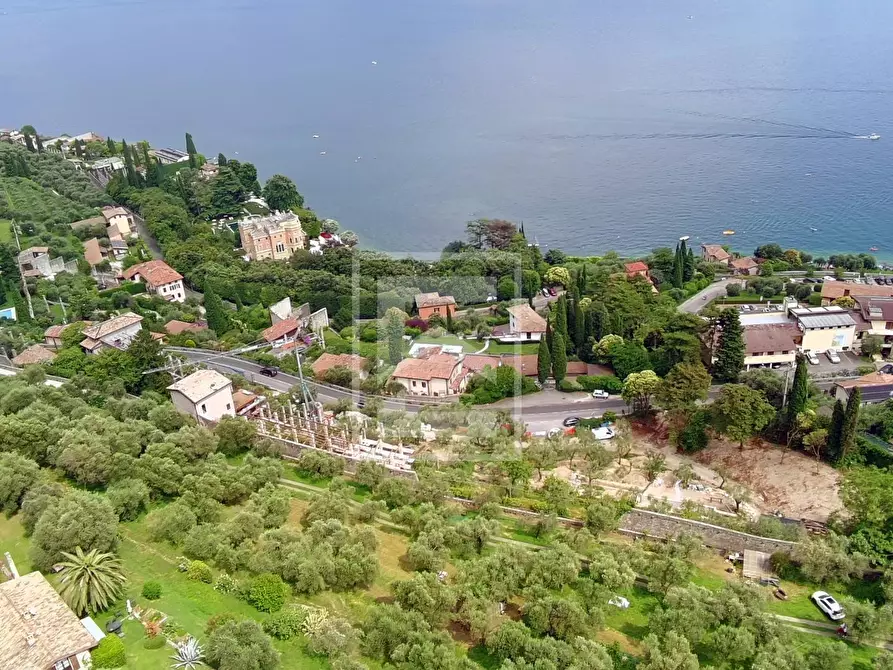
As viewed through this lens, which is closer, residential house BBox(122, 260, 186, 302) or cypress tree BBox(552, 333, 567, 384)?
cypress tree BBox(552, 333, 567, 384)

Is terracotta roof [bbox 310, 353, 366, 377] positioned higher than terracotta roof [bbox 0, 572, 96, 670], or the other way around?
terracotta roof [bbox 0, 572, 96, 670]

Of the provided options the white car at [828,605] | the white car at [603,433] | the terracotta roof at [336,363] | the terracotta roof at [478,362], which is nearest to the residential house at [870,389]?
the white car at [603,433]

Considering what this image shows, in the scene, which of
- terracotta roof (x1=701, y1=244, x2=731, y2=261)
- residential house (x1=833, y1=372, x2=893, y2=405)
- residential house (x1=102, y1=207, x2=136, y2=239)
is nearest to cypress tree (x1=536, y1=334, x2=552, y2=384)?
residential house (x1=833, y1=372, x2=893, y2=405)

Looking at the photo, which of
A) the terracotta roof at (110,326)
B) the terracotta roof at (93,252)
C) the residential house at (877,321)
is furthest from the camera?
the terracotta roof at (93,252)

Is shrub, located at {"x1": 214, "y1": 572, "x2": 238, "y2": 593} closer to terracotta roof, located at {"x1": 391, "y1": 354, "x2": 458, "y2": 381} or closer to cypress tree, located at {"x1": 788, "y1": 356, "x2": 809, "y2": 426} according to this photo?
terracotta roof, located at {"x1": 391, "y1": 354, "x2": 458, "y2": 381}

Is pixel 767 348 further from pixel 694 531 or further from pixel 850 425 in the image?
pixel 694 531

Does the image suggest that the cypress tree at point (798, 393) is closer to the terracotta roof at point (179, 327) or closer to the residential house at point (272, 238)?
the terracotta roof at point (179, 327)

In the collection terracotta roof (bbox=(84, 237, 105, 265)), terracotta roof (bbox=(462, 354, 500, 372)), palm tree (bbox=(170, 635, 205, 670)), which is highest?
terracotta roof (bbox=(84, 237, 105, 265))

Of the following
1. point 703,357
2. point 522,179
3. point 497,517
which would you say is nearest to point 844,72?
point 522,179
